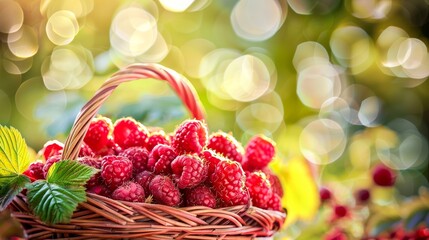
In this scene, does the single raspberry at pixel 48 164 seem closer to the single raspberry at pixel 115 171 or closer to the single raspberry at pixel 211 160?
the single raspberry at pixel 115 171

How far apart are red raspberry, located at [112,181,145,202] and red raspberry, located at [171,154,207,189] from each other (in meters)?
0.05

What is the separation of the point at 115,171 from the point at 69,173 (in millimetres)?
59

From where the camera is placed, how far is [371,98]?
7.89ft

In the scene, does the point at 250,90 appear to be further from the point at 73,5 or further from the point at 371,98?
the point at 73,5

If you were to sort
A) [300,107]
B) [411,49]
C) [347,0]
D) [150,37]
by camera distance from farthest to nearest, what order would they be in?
1. [150,37]
2. [411,49]
3. [300,107]
4. [347,0]

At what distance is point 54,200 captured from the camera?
68 cm

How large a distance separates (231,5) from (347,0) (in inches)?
18.0

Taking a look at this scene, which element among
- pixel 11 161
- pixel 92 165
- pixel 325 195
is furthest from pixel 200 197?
pixel 325 195

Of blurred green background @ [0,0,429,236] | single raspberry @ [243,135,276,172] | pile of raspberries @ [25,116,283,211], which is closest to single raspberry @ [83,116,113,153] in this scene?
pile of raspberries @ [25,116,283,211]

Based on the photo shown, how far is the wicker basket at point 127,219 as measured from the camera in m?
0.71

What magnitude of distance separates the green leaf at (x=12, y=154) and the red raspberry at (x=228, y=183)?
0.83 feet

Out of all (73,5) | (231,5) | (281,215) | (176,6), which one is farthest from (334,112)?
(281,215)

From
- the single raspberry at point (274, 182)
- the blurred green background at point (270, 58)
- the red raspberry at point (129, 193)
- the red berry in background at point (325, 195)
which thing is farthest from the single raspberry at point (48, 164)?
the blurred green background at point (270, 58)

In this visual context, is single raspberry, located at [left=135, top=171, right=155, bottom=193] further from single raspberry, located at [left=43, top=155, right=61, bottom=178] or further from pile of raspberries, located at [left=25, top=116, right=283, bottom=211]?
single raspberry, located at [left=43, top=155, right=61, bottom=178]
